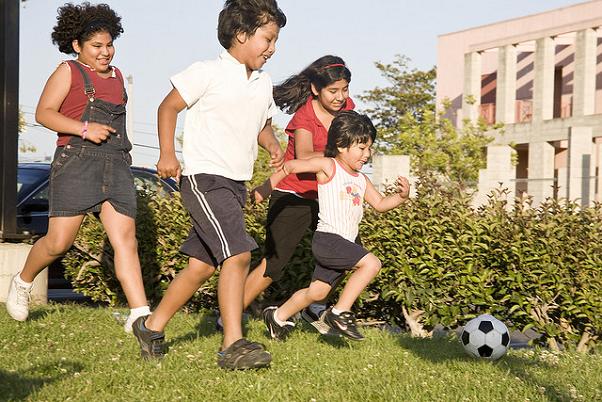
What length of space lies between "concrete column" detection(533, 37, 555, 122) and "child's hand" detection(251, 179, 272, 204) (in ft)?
97.5

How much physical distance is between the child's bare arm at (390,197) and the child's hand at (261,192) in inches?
30.3

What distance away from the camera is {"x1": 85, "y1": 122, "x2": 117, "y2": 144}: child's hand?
591 centimetres

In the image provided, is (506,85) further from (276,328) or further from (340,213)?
(276,328)

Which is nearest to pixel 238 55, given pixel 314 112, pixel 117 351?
pixel 314 112

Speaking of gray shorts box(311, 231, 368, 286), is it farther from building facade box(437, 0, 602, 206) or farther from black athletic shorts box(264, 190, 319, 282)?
building facade box(437, 0, 602, 206)

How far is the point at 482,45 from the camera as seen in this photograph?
123 ft

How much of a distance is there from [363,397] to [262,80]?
2.02 m

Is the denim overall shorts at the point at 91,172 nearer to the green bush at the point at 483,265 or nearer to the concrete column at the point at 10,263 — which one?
the green bush at the point at 483,265

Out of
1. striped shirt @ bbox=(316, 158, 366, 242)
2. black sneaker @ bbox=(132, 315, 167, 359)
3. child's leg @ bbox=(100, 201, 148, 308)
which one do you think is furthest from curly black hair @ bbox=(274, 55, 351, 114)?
black sneaker @ bbox=(132, 315, 167, 359)

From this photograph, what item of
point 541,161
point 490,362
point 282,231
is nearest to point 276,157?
point 282,231

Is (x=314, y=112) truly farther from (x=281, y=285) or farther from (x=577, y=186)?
(x=577, y=186)

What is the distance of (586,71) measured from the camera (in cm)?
3247

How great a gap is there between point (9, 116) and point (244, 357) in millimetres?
4507

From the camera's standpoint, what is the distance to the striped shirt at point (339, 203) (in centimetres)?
605
